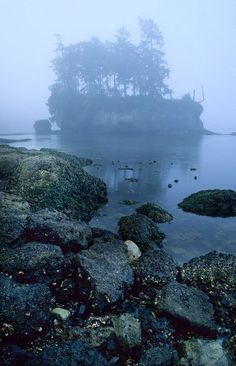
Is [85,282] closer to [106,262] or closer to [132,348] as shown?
[106,262]

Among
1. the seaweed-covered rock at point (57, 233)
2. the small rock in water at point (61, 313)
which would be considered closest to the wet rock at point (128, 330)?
the small rock in water at point (61, 313)

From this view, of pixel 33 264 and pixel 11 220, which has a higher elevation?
pixel 11 220

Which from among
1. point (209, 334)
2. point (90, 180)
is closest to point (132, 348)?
point (209, 334)

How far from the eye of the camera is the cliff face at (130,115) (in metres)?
84.2

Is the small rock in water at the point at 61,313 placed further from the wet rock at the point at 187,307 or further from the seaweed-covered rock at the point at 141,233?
the seaweed-covered rock at the point at 141,233

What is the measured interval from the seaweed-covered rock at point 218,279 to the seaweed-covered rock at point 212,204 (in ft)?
22.0

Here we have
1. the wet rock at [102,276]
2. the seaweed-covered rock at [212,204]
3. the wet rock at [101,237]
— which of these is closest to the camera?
the wet rock at [102,276]

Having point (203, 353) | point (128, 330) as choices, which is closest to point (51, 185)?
point (128, 330)

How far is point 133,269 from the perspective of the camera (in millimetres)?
8078

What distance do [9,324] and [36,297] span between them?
0.72 m

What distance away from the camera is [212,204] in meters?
15.7

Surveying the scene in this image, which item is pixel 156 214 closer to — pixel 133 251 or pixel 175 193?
pixel 133 251

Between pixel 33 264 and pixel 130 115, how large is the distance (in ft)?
261

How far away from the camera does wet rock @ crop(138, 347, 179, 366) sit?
17.8 feet
